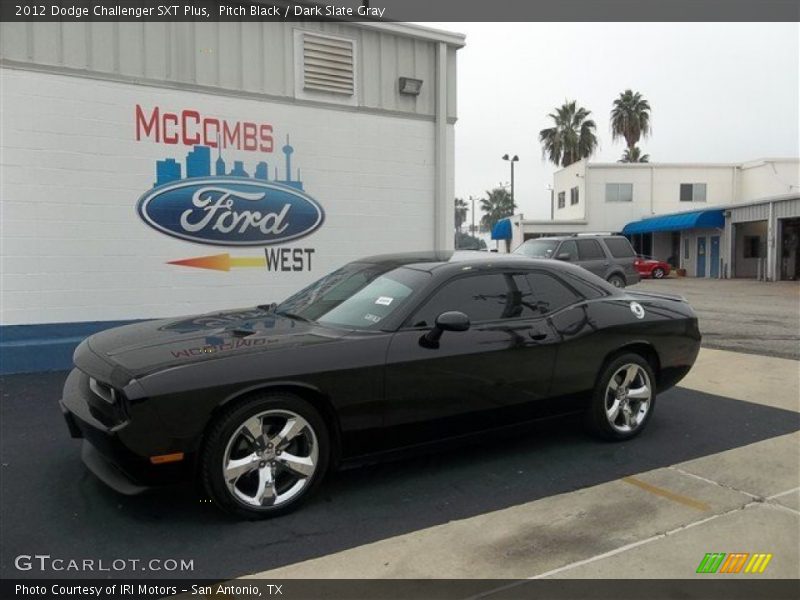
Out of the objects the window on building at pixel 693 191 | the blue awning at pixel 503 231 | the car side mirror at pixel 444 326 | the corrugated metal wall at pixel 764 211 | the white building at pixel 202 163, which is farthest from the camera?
the blue awning at pixel 503 231

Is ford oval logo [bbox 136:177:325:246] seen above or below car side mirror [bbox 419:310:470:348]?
above

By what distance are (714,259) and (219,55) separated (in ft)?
99.8

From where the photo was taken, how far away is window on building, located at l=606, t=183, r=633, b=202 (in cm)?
3709

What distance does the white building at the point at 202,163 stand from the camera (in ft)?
23.5

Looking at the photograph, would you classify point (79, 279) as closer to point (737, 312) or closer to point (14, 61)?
point (14, 61)

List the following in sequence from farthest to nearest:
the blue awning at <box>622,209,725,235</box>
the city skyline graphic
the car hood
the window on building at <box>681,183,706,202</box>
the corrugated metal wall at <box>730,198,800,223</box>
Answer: the window on building at <box>681,183,706,202</box>, the blue awning at <box>622,209,725,235</box>, the corrugated metal wall at <box>730,198,800,223</box>, the city skyline graphic, the car hood

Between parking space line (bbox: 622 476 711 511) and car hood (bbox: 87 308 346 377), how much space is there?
2129 mm

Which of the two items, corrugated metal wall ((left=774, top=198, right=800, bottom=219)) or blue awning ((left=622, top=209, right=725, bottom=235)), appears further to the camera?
blue awning ((left=622, top=209, right=725, bottom=235))

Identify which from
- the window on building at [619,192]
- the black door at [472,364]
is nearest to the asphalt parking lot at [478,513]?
the black door at [472,364]

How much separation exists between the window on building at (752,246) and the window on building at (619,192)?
7.69 metres

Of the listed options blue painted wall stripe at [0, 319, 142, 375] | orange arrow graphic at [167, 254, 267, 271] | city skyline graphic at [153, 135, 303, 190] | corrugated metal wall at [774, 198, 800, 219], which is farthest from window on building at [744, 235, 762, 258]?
blue painted wall stripe at [0, 319, 142, 375]

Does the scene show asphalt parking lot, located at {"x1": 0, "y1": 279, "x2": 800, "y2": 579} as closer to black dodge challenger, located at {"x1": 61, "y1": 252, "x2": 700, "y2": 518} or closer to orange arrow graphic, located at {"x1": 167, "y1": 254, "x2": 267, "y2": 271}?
black dodge challenger, located at {"x1": 61, "y1": 252, "x2": 700, "y2": 518}

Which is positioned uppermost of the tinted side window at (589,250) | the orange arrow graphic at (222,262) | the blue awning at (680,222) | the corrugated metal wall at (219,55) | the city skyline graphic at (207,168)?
the corrugated metal wall at (219,55)

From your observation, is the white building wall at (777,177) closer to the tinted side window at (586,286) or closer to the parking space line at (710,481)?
the tinted side window at (586,286)
